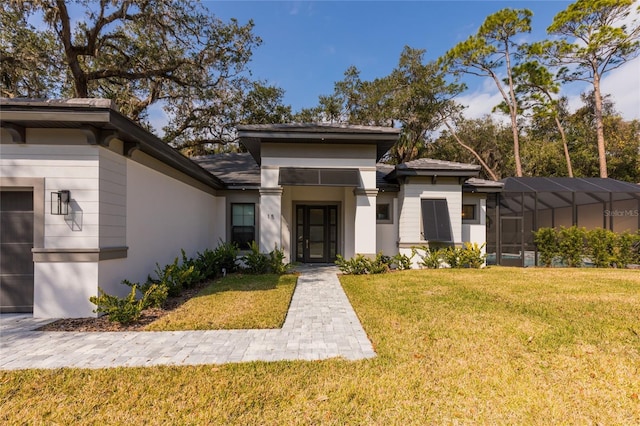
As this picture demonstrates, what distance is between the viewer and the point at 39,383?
3.01 meters

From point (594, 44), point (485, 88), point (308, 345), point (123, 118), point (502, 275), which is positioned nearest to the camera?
point (308, 345)

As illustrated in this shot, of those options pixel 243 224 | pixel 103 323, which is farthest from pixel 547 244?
pixel 103 323

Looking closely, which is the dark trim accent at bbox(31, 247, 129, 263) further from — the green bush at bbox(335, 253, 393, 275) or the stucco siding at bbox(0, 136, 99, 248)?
the green bush at bbox(335, 253, 393, 275)

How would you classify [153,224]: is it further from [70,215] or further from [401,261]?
[401,261]

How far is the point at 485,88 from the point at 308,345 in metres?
24.9

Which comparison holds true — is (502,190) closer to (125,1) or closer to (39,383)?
(39,383)

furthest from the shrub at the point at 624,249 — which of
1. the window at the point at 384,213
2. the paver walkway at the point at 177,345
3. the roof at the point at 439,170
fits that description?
the paver walkway at the point at 177,345

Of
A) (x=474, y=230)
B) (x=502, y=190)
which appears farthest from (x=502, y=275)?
(x=502, y=190)

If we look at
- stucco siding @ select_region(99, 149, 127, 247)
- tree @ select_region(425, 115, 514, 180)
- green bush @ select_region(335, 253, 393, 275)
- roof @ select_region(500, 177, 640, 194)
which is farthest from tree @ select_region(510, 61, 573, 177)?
stucco siding @ select_region(99, 149, 127, 247)

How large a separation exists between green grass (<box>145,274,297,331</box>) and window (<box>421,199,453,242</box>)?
16.9 feet

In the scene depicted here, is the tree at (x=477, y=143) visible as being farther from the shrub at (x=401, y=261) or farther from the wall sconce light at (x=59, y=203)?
the wall sconce light at (x=59, y=203)

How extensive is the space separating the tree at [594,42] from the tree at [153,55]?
19.0 metres

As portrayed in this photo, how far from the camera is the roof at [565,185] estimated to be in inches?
474

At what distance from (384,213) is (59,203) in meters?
9.40
